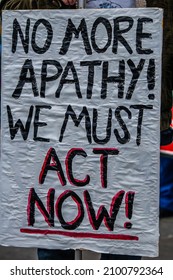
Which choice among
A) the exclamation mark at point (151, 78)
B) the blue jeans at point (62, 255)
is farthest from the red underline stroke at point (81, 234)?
the exclamation mark at point (151, 78)

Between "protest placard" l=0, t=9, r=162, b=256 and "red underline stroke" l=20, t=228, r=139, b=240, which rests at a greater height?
"protest placard" l=0, t=9, r=162, b=256

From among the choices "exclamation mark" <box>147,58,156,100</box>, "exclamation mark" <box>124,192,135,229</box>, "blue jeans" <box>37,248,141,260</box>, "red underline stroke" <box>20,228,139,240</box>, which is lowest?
"blue jeans" <box>37,248,141,260</box>

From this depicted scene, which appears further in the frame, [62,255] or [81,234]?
[62,255]

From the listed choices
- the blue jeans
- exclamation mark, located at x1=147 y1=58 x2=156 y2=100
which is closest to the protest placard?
A: exclamation mark, located at x1=147 y1=58 x2=156 y2=100

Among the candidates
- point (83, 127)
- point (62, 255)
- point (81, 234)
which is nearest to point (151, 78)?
point (83, 127)

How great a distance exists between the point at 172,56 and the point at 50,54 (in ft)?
1.91

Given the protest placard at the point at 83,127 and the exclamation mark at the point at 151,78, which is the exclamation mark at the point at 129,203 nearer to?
the protest placard at the point at 83,127

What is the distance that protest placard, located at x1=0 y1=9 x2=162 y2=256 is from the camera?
297 centimetres

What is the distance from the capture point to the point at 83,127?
302 cm

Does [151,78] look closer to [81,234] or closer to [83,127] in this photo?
[83,127]

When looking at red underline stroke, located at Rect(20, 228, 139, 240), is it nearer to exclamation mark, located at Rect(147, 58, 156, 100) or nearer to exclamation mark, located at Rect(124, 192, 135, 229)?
exclamation mark, located at Rect(124, 192, 135, 229)

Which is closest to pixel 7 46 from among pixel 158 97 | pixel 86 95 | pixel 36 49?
pixel 36 49

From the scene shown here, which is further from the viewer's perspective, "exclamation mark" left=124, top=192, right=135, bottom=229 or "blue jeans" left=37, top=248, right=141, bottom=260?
"blue jeans" left=37, top=248, right=141, bottom=260
